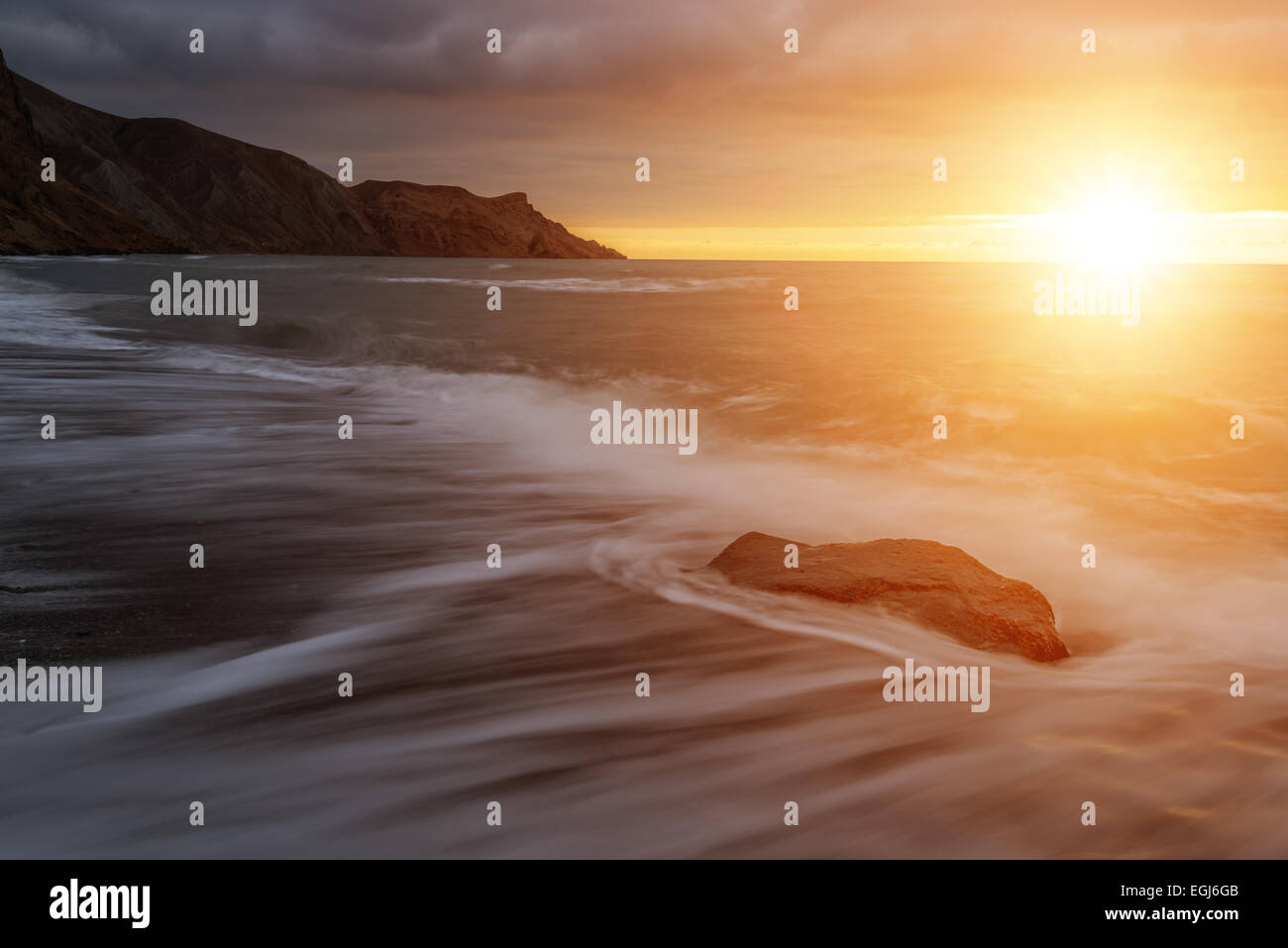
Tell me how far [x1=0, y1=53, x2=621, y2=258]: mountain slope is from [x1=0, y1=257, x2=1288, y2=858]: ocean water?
98.7 metres

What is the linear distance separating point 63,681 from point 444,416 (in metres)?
10.7

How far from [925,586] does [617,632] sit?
1.89 m

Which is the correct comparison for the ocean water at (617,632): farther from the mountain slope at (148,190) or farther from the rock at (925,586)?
the mountain slope at (148,190)

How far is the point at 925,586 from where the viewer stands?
5977 mm

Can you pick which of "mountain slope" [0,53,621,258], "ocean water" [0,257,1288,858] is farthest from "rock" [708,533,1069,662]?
"mountain slope" [0,53,621,258]

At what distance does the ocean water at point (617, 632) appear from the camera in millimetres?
4066

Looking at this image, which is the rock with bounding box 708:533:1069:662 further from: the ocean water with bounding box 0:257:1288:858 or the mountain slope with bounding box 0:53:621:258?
the mountain slope with bounding box 0:53:621:258

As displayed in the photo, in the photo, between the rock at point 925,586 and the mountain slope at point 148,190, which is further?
the mountain slope at point 148,190

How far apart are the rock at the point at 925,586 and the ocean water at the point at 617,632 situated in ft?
0.43

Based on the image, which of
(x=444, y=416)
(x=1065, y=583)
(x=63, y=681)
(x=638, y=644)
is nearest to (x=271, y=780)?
(x=63, y=681)

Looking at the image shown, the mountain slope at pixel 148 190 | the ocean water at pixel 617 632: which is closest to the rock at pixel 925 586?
the ocean water at pixel 617 632

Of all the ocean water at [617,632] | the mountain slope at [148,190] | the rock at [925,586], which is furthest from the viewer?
the mountain slope at [148,190]
